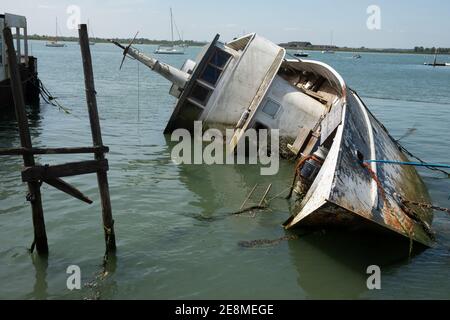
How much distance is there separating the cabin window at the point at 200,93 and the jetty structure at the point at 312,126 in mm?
37

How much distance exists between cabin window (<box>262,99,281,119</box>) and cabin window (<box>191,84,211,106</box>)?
8.19 feet

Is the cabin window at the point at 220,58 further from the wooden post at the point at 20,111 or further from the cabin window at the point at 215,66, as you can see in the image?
the wooden post at the point at 20,111

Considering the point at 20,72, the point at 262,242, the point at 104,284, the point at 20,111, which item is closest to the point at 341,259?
the point at 262,242

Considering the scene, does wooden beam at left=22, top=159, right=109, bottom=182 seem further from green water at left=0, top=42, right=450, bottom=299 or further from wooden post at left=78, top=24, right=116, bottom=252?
green water at left=0, top=42, right=450, bottom=299

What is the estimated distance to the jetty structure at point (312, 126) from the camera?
8.95 meters

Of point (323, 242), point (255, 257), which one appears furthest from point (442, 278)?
point (255, 257)

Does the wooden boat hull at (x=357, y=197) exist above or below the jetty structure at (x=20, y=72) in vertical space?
below

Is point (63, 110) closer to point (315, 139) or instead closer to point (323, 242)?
point (315, 139)

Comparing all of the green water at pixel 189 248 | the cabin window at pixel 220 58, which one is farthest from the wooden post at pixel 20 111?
the cabin window at pixel 220 58

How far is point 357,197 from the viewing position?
8797 millimetres

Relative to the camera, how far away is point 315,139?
15.2m

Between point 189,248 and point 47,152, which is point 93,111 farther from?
point 189,248

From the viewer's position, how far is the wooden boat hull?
8.51m
